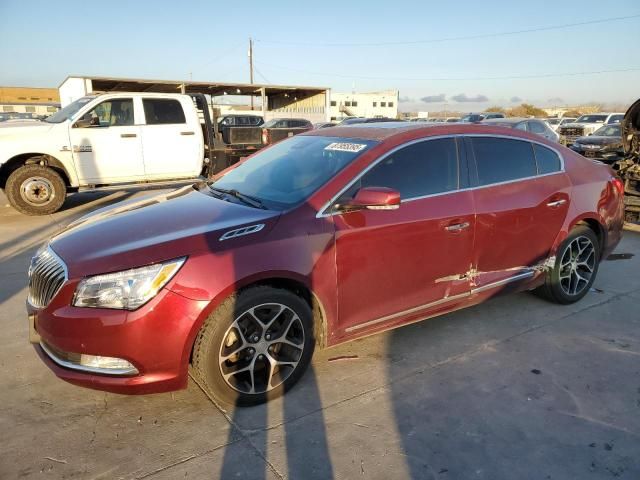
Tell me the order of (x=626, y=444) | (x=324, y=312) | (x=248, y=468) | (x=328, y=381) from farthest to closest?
1. (x=328, y=381)
2. (x=324, y=312)
3. (x=626, y=444)
4. (x=248, y=468)

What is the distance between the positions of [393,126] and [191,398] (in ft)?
8.11

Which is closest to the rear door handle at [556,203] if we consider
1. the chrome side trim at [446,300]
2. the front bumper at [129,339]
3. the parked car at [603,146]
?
the chrome side trim at [446,300]

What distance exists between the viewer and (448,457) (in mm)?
2498

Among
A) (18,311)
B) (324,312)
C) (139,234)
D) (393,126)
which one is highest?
(393,126)

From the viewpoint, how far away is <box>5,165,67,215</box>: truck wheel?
834cm

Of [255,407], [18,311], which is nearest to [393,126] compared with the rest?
[255,407]

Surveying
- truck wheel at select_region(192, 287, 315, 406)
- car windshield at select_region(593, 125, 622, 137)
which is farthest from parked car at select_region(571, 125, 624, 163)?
truck wheel at select_region(192, 287, 315, 406)

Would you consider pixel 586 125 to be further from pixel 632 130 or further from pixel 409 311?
pixel 409 311

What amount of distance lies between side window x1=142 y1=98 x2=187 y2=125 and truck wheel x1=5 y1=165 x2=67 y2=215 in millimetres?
2022

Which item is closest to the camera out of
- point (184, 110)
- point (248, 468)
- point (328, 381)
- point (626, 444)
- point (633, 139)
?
point (248, 468)

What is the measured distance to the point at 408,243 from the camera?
10.6ft

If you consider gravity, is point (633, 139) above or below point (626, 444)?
above

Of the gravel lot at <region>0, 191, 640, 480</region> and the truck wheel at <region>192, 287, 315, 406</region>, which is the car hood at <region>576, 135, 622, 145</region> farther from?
the truck wheel at <region>192, 287, 315, 406</region>

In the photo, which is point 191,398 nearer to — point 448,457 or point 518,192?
point 448,457
